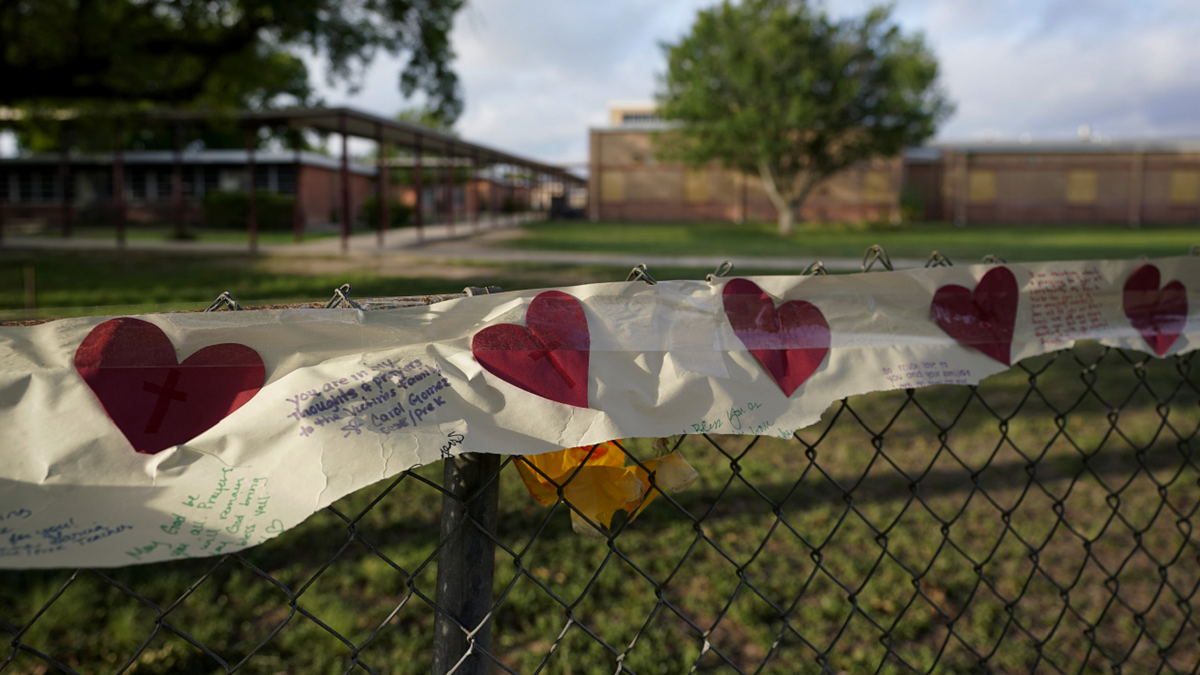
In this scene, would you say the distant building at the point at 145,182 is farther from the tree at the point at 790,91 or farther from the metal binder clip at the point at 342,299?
the metal binder clip at the point at 342,299

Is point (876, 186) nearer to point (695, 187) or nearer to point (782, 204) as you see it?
point (695, 187)

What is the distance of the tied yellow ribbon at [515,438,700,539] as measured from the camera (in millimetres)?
1188

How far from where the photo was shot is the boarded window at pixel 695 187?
35719 millimetres

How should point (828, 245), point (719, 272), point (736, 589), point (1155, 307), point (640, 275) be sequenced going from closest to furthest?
point (640, 275) < point (719, 272) < point (1155, 307) < point (736, 589) < point (828, 245)

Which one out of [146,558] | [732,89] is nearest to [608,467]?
[146,558]

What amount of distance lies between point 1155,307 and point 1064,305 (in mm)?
290

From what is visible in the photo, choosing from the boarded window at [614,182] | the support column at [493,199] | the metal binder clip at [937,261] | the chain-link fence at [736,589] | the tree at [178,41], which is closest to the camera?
the metal binder clip at [937,261]

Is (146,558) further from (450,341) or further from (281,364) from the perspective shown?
(450,341)

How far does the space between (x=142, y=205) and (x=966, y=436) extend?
33.5 metres

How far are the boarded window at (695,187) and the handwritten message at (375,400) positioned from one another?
35.6 m

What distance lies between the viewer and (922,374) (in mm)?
1380

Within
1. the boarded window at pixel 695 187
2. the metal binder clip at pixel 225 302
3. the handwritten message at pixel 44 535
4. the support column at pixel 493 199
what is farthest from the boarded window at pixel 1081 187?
the handwritten message at pixel 44 535

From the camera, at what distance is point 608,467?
1216 mm

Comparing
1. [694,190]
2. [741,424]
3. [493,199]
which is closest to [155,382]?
[741,424]
